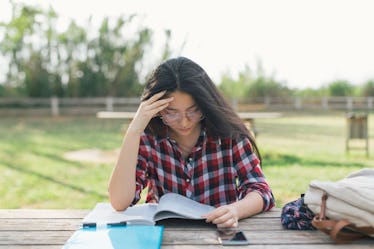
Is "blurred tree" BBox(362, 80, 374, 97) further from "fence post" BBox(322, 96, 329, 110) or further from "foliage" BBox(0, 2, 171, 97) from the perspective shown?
"foliage" BBox(0, 2, 171, 97)

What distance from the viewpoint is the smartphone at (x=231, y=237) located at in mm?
1206

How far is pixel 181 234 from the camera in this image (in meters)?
1.30

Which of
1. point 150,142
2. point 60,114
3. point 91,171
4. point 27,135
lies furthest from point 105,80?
point 150,142

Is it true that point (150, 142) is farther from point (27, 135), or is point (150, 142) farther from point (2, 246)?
point (27, 135)

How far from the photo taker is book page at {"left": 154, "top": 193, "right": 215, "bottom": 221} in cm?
139

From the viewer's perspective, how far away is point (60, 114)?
662 inches

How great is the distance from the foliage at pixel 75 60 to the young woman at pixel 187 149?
1551 centimetres

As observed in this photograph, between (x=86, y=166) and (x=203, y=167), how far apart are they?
4.75m

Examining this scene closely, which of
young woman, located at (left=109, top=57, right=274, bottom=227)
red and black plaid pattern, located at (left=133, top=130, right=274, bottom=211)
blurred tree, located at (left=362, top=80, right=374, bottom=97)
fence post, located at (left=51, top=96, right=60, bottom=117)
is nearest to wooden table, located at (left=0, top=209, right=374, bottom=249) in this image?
young woman, located at (left=109, top=57, right=274, bottom=227)

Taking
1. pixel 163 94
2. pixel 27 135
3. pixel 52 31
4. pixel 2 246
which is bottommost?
pixel 27 135

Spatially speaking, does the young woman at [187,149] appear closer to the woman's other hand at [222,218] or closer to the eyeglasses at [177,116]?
the eyeglasses at [177,116]

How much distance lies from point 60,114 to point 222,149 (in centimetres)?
1588

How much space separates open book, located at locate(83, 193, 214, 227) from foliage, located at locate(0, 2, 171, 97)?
15.8 meters

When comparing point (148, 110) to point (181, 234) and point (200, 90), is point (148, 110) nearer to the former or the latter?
point (200, 90)
